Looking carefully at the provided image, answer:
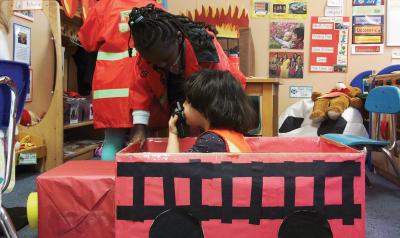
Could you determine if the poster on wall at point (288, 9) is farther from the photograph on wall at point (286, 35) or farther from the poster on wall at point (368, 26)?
the poster on wall at point (368, 26)

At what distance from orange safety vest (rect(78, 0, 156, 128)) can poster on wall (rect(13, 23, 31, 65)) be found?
39.7 inches

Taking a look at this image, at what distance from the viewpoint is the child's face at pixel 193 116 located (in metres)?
1.12

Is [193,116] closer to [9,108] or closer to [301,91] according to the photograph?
[9,108]

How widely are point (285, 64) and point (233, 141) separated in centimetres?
220

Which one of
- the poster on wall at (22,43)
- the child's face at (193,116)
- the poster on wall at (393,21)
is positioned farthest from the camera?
the poster on wall at (393,21)

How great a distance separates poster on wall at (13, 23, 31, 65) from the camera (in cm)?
233

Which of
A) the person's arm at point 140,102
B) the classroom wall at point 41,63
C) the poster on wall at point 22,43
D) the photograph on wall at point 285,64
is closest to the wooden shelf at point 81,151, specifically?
the classroom wall at point 41,63

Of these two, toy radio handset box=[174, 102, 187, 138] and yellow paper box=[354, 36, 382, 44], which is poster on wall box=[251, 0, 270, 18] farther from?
toy radio handset box=[174, 102, 187, 138]

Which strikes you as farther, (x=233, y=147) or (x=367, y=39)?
(x=367, y=39)

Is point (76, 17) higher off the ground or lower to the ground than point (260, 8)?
lower

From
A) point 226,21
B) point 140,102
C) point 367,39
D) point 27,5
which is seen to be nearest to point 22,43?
point 27,5

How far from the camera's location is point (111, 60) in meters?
1.49

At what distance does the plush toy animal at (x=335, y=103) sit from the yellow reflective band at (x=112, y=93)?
158 cm

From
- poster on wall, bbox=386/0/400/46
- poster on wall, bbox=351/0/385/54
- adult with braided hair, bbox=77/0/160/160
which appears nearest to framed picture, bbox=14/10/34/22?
adult with braided hair, bbox=77/0/160/160
